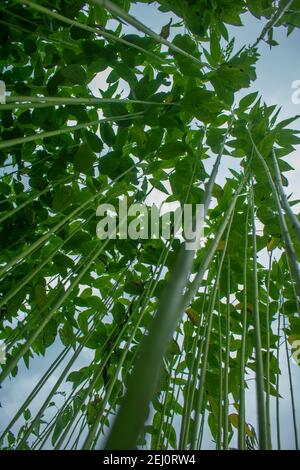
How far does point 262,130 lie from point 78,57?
39 centimetres

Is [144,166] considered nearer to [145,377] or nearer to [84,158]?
[84,158]

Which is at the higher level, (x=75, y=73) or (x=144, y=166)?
(x=144, y=166)

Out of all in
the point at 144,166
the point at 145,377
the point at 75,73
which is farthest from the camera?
the point at 144,166

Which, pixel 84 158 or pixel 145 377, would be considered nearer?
pixel 145 377

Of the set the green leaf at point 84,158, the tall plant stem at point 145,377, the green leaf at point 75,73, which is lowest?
the tall plant stem at point 145,377

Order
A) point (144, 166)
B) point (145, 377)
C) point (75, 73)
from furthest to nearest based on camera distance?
point (144, 166) < point (75, 73) < point (145, 377)

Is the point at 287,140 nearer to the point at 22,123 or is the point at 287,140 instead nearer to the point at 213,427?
the point at 22,123

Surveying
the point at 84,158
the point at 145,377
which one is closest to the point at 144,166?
the point at 84,158

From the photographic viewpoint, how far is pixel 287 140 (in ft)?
2.34

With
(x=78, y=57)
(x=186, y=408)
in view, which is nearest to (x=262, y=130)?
(x=78, y=57)

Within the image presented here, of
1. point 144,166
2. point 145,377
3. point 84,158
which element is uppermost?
point 144,166

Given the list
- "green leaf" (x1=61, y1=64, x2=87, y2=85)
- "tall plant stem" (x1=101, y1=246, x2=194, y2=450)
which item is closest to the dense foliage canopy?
"green leaf" (x1=61, y1=64, x2=87, y2=85)

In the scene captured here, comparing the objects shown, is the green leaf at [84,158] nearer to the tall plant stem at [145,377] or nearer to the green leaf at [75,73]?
the green leaf at [75,73]

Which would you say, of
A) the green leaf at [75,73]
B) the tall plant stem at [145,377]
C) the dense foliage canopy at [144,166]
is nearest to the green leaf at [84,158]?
the dense foliage canopy at [144,166]
